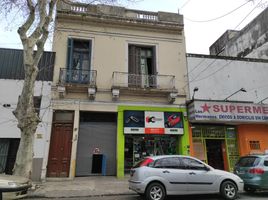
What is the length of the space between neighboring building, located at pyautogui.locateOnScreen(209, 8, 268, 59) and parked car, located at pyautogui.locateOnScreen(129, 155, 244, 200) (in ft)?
45.7

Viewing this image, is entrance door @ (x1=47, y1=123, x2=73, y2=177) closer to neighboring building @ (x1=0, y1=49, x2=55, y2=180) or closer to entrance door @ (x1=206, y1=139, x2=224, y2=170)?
neighboring building @ (x1=0, y1=49, x2=55, y2=180)

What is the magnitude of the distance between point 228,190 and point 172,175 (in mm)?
2190

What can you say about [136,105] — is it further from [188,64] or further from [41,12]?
[41,12]

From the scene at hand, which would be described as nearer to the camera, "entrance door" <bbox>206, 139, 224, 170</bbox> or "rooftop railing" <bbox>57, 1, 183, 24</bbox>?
"entrance door" <bbox>206, 139, 224, 170</bbox>

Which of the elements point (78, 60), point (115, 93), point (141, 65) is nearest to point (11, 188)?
point (115, 93)

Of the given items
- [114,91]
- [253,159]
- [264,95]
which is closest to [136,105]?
[114,91]

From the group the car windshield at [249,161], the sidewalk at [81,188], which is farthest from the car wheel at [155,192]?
the car windshield at [249,161]

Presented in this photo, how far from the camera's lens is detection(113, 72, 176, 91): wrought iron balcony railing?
14.3 meters

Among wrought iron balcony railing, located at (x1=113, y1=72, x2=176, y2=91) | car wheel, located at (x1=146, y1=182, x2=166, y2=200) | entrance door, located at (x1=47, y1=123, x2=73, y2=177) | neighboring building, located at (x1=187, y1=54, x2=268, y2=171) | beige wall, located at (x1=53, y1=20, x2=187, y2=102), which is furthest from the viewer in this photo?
wrought iron balcony railing, located at (x1=113, y1=72, x2=176, y2=91)

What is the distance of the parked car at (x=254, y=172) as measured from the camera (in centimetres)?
882

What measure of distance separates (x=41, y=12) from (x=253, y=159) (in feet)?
36.2

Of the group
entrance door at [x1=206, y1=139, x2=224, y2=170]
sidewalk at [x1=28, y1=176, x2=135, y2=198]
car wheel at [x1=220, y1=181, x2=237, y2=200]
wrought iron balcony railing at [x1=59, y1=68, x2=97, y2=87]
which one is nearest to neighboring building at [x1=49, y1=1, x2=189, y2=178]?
wrought iron balcony railing at [x1=59, y1=68, x2=97, y2=87]

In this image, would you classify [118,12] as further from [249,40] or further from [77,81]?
[249,40]

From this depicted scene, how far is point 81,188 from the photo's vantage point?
1003 centimetres
